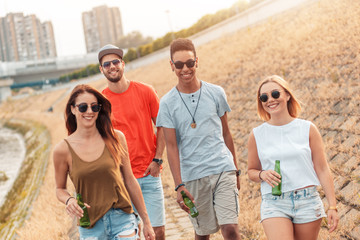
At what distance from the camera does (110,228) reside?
318cm

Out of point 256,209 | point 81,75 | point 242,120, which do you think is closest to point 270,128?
point 256,209

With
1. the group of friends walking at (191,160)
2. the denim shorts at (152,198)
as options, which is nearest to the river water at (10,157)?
the denim shorts at (152,198)

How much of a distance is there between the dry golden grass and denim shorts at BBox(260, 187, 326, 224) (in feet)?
5.98

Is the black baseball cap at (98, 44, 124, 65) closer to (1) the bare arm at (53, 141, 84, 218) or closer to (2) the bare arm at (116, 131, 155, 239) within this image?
(2) the bare arm at (116, 131, 155, 239)

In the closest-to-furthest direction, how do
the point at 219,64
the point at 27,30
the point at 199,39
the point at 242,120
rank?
the point at 242,120, the point at 219,64, the point at 199,39, the point at 27,30

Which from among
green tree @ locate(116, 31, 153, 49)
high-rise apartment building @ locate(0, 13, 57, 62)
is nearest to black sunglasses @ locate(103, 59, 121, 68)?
green tree @ locate(116, 31, 153, 49)

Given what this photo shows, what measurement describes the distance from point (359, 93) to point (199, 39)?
25107 mm

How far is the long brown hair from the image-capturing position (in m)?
3.32

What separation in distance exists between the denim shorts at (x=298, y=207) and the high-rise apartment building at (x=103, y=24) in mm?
165469

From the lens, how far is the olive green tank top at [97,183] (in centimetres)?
310

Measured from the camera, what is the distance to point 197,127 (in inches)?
160

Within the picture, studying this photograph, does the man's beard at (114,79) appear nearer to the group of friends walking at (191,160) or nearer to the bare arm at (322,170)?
the group of friends walking at (191,160)

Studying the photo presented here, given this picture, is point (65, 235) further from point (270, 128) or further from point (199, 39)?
point (199, 39)

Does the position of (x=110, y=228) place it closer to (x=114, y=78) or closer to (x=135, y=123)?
(x=135, y=123)
